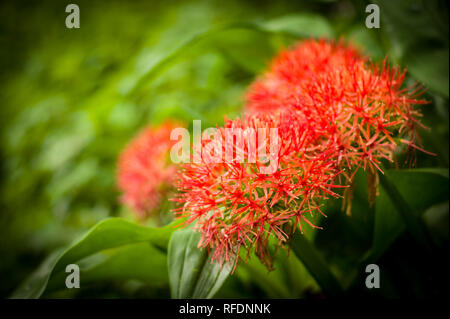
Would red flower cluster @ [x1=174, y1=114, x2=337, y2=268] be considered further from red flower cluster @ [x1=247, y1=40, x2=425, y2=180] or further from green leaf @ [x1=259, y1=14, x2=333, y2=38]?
green leaf @ [x1=259, y1=14, x2=333, y2=38]

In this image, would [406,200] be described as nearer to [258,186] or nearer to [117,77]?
[258,186]

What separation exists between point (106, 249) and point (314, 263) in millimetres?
277

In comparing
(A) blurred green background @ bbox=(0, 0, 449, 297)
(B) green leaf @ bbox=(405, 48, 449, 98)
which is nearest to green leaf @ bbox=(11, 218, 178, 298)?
(A) blurred green background @ bbox=(0, 0, 449, 297)

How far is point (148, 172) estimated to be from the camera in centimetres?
65

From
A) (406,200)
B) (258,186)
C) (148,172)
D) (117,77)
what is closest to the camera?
(258,186)

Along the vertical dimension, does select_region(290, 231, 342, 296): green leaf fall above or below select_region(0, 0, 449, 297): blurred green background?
below

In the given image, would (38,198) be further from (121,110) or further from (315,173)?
(315,173)

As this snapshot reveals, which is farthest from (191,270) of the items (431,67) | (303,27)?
(303,27)

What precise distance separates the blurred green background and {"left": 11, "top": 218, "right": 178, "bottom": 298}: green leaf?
0.49 feet

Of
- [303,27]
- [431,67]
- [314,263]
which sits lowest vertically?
[314,263]

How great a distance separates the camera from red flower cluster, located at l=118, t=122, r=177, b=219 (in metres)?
0.64

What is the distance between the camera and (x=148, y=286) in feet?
2.01

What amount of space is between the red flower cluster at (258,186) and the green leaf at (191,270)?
1.0 inches
